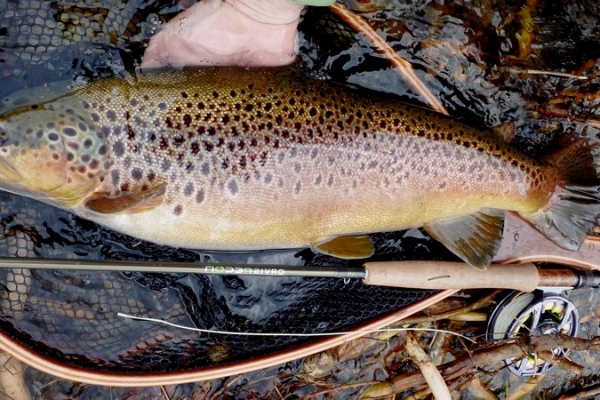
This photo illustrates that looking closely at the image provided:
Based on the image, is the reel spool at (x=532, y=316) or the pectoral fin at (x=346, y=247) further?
the reel spool at (x=532, y=316)

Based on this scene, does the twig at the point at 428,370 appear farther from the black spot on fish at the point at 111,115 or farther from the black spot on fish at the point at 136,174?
the black spot on fish at the point at 111,115

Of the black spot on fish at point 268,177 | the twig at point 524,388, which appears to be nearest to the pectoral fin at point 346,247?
the black spot on fish at point 268,177

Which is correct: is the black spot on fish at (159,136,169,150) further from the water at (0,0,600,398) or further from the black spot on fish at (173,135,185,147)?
the water at (0,0,600,398)

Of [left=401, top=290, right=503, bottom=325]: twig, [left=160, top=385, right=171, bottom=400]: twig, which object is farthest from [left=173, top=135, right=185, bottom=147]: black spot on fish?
[left=401, top=290, right=503, bottom=325]: twig

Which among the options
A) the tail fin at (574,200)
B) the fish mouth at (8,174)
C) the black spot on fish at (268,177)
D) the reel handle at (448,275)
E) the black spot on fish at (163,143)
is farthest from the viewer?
the tail fin at (574,200)

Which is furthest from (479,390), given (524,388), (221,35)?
(221,35)

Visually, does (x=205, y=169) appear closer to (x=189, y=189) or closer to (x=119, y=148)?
(x=189, y=189)
